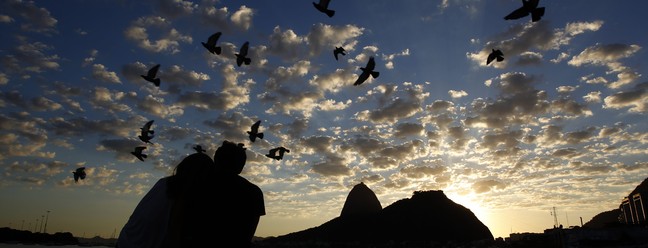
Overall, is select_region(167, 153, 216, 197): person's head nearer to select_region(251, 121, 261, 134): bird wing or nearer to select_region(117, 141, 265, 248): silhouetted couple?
select_region(117, 141, 265, 248): silhouetted couple

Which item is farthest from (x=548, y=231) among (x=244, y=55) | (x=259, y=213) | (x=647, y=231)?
(x=259, y=213)

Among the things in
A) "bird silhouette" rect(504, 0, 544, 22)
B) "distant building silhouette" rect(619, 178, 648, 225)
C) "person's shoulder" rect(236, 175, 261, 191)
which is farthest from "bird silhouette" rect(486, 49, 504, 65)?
"distant building silhouette" rect(619, 178, 648, 225)

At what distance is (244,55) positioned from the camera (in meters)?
19.7

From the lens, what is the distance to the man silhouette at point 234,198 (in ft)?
15.1

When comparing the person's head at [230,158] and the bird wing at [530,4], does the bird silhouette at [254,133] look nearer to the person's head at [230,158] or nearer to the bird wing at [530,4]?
the bird wing at [530,4]

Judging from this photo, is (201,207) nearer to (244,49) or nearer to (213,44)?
(213,44)

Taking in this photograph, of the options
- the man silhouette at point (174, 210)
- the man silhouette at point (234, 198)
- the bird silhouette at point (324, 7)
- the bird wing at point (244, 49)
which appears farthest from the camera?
the bird wing at point (244, 49)

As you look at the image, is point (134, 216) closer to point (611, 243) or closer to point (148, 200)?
point (148, 200)

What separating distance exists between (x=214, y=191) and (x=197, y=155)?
416mm

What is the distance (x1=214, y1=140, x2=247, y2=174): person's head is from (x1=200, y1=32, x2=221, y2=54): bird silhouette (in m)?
14.3

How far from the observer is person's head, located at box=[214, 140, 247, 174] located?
4680 mm

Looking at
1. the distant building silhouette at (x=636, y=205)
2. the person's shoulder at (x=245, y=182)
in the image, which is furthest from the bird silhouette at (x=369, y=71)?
the distant building silhouette at (x=636, y=205)

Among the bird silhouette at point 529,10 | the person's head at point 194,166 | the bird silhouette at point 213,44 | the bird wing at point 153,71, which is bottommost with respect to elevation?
the person's head at point 194,166

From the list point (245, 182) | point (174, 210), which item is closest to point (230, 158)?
point (245, 182)
